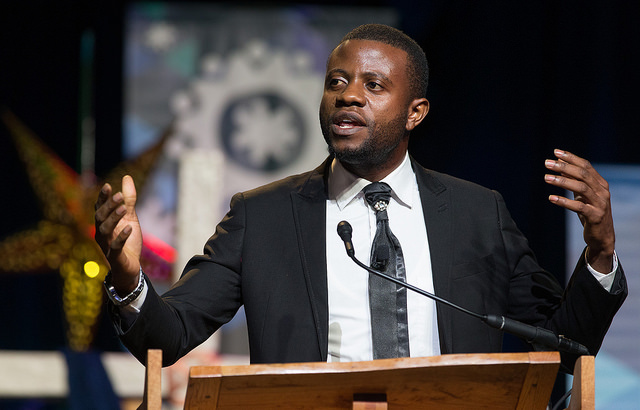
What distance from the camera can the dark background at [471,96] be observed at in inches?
142

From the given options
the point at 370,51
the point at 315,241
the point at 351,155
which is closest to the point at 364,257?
the point at 315,241

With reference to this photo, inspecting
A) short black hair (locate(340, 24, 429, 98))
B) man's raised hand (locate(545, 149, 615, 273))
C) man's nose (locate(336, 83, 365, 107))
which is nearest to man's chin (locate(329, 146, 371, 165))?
man's nose (locate(336, 83, 365, 107))

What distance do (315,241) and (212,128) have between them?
2125mm

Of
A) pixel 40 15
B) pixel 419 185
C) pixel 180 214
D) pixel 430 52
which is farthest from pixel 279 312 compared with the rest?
pixel 40 15

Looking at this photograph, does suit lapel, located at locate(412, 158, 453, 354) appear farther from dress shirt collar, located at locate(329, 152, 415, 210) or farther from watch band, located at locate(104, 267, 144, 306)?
watch band, located at locate(104, 267, 144, 306)

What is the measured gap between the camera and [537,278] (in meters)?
2.07

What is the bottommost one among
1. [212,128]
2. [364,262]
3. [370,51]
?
[364,262]

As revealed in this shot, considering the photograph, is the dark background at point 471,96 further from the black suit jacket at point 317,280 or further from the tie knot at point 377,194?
the tie knot at point 377,194

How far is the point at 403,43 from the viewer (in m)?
2.14

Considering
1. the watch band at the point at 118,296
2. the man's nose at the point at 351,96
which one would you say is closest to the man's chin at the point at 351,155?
the man's nose at the point at 351,96

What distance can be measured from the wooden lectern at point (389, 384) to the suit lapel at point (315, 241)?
1.53 ft

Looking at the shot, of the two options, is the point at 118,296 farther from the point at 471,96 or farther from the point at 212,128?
the point at 471,96

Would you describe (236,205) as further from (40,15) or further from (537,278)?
(40,15)

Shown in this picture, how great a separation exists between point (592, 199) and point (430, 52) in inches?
90.7
